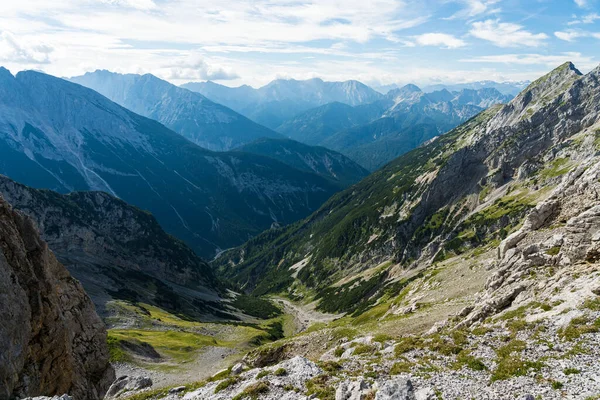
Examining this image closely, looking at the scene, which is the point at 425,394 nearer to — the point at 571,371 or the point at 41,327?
the point at 571,371

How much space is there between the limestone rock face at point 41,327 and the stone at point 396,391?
28165 millimetres

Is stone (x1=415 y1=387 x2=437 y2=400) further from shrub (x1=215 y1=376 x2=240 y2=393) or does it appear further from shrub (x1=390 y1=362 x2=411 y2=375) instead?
shrub (x1=215 y1=376 x2=240 y2=393)

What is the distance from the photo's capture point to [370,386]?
75.8 feet

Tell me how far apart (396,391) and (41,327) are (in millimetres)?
34982

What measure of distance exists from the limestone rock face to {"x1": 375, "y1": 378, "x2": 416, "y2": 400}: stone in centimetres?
2817

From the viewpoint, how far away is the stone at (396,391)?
837 inches

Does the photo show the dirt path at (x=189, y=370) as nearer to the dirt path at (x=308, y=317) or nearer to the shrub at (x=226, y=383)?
the shrub at (x=226, y=383)

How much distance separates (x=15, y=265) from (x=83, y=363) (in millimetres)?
15414

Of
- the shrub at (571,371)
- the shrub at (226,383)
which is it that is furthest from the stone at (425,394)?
the shrub at (226,383)

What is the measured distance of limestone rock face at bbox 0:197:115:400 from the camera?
106 ft

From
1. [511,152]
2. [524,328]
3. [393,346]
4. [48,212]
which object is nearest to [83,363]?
[393,346]

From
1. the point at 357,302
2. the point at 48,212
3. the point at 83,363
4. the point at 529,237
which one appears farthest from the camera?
the point at 48,212

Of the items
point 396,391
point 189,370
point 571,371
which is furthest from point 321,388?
point 189,370

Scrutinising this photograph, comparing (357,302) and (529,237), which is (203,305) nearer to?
(357,302)
